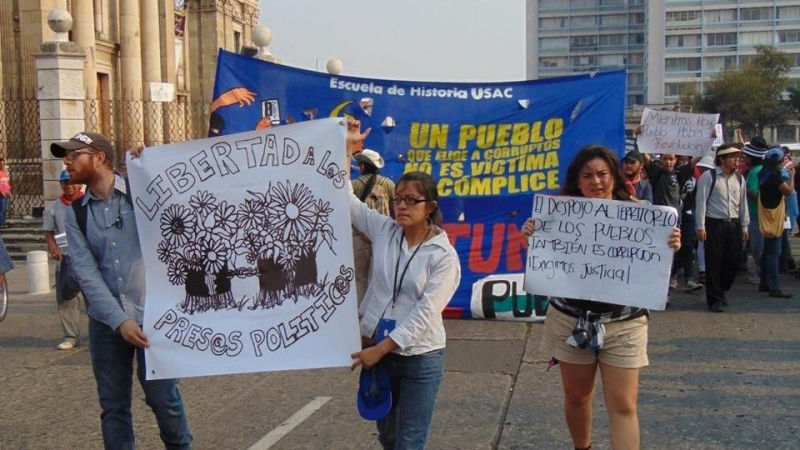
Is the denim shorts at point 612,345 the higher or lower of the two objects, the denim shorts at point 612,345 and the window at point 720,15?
the lower

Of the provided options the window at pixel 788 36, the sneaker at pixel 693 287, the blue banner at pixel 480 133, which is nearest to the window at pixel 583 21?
the window at pixel 788 36

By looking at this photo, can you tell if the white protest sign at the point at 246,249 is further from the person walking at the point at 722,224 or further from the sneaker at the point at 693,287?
the sneaker at the point at 693,287

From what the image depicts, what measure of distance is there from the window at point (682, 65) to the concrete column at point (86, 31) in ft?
301

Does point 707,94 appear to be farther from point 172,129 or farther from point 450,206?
point 450,206

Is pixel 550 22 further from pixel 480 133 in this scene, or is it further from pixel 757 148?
pixel 480 133

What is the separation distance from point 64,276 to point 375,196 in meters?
3.02

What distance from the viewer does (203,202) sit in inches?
171

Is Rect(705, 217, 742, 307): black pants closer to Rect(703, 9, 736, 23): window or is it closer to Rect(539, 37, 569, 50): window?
Rect(703, 9, 736, 23): window

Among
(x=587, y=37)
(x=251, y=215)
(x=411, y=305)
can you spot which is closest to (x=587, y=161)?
(x=411, y=305)

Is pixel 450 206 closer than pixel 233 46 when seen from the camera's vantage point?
Yes

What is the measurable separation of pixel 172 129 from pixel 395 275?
91.1ft

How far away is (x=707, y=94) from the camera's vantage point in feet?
230

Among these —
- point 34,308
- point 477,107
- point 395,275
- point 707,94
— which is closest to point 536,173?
point 477,107

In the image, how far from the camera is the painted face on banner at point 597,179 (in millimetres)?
4418
